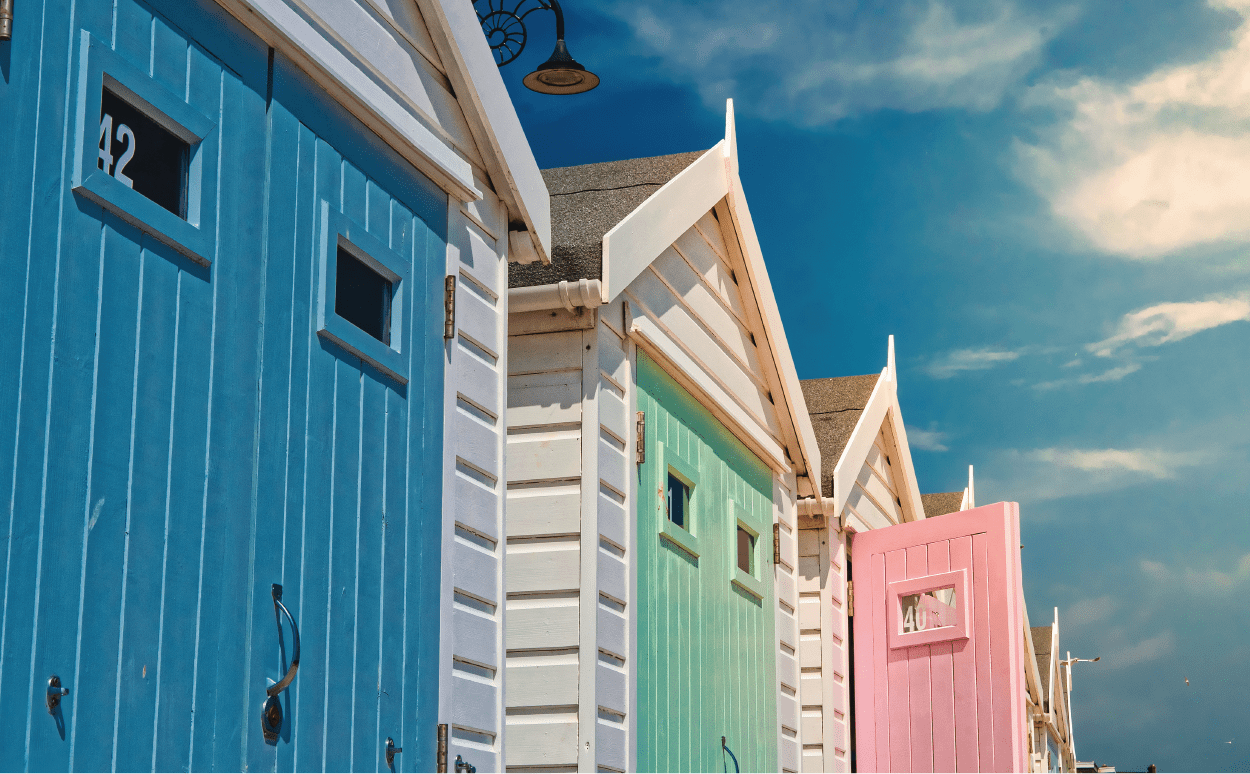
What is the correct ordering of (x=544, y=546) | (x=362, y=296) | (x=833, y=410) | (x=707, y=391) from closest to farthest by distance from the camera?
(x=362, y=296), (x=544, y=546), (x=707, y=391), (x=833, y=410)

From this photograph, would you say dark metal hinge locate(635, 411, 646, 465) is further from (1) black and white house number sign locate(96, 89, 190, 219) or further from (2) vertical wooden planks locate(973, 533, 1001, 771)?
(1) black and white house number sign locate(96, 89, 190, 219)

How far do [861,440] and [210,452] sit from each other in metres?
7.00

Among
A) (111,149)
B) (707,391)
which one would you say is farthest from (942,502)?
(111,149)

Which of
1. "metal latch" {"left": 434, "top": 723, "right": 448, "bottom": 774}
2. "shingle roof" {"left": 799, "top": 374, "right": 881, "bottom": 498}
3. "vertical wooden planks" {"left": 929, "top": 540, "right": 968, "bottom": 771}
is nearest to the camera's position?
"metal latch" {"left": 434, "top": 723, "right": 448, "bottom": 774}

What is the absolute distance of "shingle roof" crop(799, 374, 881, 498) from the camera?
30.9 feet

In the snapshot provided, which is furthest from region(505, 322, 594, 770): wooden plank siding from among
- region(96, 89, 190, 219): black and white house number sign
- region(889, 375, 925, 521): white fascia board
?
region(889, 375, 925, 521): white fascia board

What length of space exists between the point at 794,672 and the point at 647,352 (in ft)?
9.34

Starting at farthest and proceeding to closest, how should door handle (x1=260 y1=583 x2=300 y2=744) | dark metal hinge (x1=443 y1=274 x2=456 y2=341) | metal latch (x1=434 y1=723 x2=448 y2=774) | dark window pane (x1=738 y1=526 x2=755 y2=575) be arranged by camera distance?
1. dark window pane (x1=738 y1=526 x2=755 y2=575)
2. dark metal hinge (x1=443 y1=274 x2=456 y2=341)
3. metal latch (x1=434 y1=723 x2=448 y2=774)
4. door handle (x1=260 y1=583 x2=300 y2=744)

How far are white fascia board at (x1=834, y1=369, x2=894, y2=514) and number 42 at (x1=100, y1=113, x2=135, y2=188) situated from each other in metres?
6.44

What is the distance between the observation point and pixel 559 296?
233 inches

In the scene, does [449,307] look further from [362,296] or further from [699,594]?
[699,594]

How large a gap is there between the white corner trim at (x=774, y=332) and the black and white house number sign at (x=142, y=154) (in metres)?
4.65

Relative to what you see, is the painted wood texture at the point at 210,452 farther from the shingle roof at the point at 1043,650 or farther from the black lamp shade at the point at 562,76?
the shingle roof at the point at 1043,650

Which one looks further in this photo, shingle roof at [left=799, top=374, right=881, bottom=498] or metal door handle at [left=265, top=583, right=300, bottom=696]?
shingle roof at [left=799, top=374, right=881, bottom=498]
